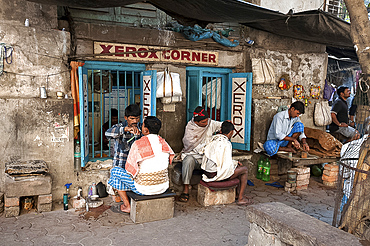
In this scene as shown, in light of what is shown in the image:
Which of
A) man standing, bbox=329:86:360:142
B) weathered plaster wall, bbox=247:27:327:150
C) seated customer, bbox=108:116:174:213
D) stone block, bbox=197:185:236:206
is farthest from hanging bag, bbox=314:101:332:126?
seated customer, bbox=108:116:174:213

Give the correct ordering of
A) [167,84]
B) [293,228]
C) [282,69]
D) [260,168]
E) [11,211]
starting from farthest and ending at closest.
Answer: [282,69] < [260,168] < [167,84] < [11,211] < [293,228]

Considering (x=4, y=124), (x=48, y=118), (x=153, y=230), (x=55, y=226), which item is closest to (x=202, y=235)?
(x=153, y=230)

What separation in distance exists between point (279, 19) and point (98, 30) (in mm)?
3106

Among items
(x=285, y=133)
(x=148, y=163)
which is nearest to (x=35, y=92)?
(x=148, y=163)

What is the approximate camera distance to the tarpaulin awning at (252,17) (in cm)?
436

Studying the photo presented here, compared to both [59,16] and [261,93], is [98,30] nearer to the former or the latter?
[59,16]

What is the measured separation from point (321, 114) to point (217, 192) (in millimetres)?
3750

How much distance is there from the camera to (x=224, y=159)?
491 cm

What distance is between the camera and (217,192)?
515 cm

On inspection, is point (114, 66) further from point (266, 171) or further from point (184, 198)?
point (266, 171)

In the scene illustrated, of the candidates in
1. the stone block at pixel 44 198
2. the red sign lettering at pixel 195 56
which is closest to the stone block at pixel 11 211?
the stone block at pixel 44 198

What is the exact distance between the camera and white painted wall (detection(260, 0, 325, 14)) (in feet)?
23.3

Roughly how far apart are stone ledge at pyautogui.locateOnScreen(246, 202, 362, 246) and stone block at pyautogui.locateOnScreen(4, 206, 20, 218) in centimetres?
336

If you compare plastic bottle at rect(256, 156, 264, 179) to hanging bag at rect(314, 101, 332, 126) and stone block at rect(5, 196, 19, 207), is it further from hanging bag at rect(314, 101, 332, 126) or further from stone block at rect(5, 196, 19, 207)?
stone block at rect(5, 196, 19, 207)
